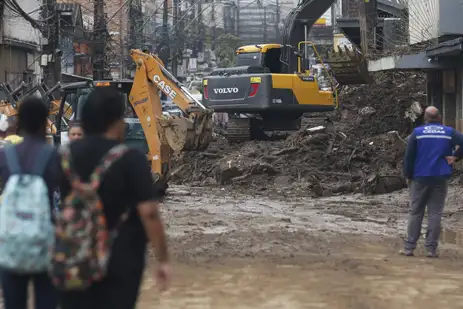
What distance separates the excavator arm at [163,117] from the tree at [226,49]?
174ft

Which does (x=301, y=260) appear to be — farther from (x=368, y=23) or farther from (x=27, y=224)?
(x=368, y=23)

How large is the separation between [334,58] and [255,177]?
5162mm

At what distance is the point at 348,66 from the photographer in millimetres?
25406

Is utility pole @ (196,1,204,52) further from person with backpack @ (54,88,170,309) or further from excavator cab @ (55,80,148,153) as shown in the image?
person with backpack @ (54,88,170,309)

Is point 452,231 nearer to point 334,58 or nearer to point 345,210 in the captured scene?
point 345,210

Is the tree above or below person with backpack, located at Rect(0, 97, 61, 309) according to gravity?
above

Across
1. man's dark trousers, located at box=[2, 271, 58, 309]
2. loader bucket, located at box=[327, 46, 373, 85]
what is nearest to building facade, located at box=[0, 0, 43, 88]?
loader bucket, located at box=[327, 46, 373, 85]

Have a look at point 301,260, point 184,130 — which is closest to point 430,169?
point 301,260

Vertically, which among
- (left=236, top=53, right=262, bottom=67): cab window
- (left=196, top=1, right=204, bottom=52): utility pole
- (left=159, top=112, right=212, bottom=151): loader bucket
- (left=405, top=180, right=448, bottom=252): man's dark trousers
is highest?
(left=196, top=1, right=204, bottom=52): utility pole

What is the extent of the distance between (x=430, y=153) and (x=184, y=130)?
21.6 feet

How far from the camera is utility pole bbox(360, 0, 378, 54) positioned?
26.2m

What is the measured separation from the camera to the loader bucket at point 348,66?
24891mm

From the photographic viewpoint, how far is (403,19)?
969 inches

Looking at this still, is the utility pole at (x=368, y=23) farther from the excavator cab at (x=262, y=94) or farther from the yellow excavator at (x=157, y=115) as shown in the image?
the yellow excavator at (x=157, y=115)
